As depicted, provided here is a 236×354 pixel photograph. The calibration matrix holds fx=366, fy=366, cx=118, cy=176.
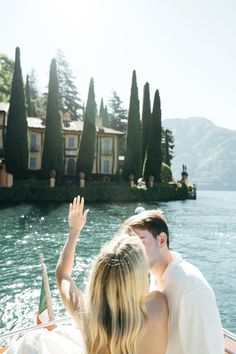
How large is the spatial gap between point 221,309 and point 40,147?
35.6m

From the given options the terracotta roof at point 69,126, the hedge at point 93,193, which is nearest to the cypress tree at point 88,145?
the hedge at point 93,193

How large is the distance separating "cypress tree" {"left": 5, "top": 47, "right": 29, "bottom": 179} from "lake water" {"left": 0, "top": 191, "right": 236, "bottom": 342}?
358 inches

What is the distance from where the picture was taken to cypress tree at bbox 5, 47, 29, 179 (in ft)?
110

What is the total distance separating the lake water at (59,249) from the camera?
8.27 metres

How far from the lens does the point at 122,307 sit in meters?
1.75

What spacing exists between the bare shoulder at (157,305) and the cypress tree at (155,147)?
39.0 metres

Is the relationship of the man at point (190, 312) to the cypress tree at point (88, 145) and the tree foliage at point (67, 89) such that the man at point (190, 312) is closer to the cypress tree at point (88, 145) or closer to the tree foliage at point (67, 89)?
the cypress tree at point (88, 145)

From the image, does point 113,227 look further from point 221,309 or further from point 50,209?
point 221,309

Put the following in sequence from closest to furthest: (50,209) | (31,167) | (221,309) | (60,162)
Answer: (221,309) → (50,209) → (60,162) → (31,167)

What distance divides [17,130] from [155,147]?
52.5 ft

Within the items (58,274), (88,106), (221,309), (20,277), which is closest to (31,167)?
(88,106)

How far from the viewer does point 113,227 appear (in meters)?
18.8

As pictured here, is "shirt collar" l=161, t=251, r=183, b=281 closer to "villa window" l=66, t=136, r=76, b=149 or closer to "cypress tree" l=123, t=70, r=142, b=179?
"cypress tree" l=123, t=70, r=142, b=179

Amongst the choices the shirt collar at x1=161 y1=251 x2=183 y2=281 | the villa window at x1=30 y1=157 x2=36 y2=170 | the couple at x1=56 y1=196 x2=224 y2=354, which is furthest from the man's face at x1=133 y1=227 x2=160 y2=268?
the villa window at x1=30 y1=157 x2=36 y2=170
